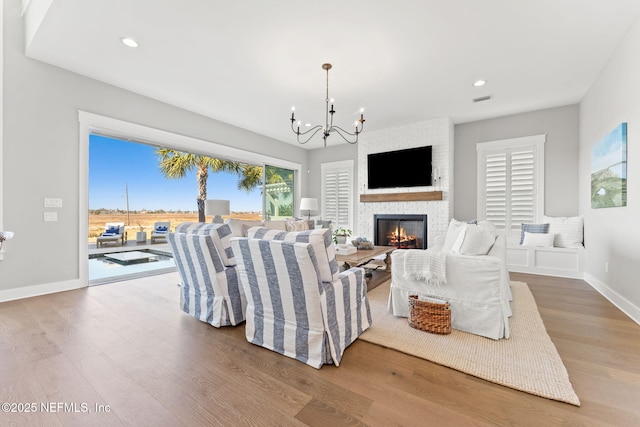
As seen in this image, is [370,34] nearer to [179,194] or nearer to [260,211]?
[260,211]

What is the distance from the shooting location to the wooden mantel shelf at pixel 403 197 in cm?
538

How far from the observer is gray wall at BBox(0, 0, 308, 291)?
318 cm

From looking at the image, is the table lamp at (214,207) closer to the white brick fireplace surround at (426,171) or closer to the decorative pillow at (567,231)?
the white brick fireplace surround at (426,171)

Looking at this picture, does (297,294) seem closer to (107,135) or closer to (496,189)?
(107,135)

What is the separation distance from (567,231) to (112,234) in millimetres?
9827

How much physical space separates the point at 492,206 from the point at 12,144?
7276mm

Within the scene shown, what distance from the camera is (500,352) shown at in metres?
1.99

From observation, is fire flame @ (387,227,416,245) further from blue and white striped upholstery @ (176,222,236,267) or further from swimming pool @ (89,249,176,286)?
swimming pool @ (89,249,176,286)

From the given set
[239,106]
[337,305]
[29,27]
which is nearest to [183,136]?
[239,106]

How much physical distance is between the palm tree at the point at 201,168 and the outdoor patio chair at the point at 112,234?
5.93 ft

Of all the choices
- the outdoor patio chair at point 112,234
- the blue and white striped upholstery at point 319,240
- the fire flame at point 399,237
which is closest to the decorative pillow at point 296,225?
the blue and white striped upholstery at point 319,240

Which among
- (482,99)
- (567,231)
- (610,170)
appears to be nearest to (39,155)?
(482,99)

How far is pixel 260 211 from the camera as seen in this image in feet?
22.5

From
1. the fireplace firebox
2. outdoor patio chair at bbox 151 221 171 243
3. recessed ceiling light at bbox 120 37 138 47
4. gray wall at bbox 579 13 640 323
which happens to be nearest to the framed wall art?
gray wall at bbox 579 13 640 323
